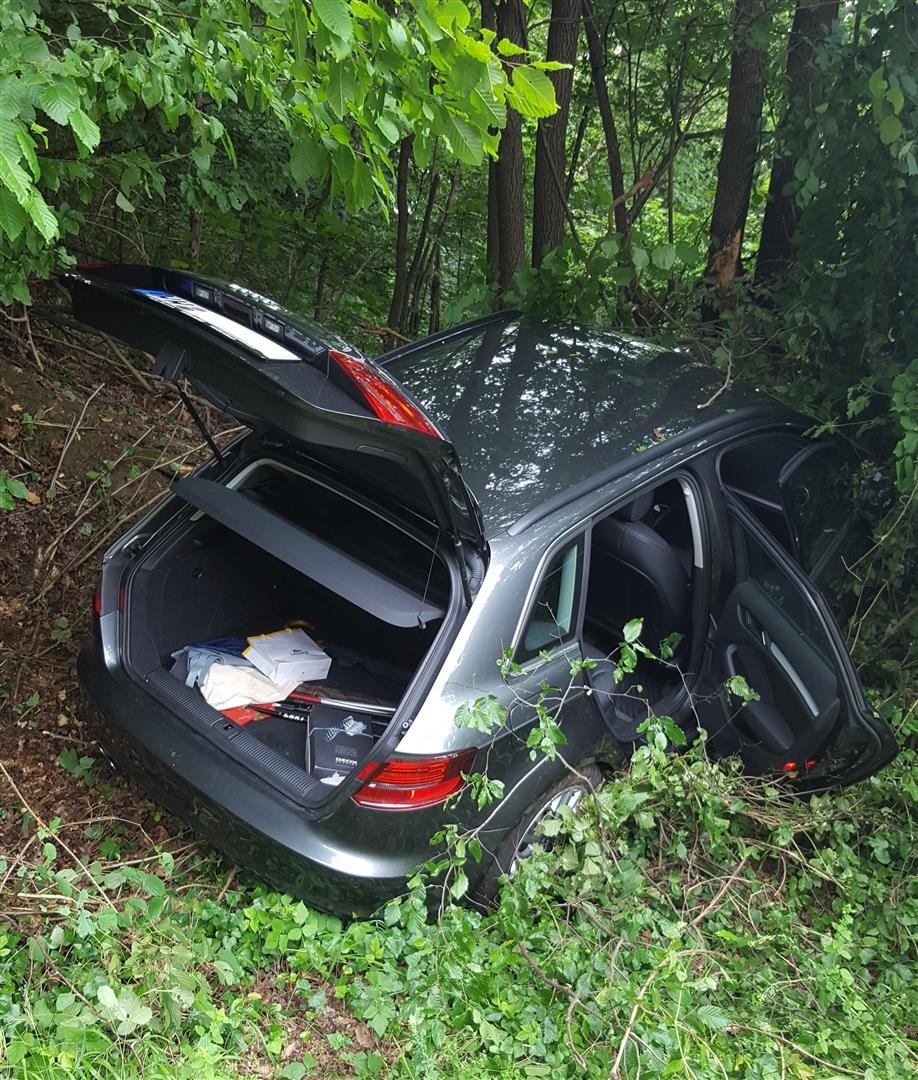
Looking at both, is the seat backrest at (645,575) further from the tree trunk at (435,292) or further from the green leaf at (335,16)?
the tree trunk at (435,292)

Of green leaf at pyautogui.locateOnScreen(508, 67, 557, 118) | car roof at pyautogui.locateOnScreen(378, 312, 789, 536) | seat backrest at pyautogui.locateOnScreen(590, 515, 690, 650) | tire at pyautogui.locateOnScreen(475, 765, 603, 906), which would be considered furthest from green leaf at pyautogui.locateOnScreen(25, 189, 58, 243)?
seat backrest at pyautogui.locateOnScreen(590, 515, 690, 650)

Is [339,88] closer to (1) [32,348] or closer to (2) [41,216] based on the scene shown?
(2) [41,216]

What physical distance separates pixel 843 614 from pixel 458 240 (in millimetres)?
5124

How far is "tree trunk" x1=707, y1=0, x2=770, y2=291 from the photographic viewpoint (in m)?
5.24

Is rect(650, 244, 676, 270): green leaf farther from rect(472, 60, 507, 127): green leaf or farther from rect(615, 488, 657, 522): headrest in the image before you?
rect(472, 60, 507, 127): green leaf

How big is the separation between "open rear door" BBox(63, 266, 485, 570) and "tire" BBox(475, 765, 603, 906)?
82 cm

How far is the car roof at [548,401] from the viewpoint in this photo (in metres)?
2.72

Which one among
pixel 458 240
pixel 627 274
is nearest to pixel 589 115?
pixel 458 240

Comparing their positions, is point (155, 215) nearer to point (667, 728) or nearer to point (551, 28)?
point (551, 28)

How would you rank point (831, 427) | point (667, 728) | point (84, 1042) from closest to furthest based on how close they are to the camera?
1. point (84, 1042)
2. point (667, 728)
3. point (831, 427)

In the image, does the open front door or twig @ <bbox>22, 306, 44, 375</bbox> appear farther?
twig @ <bbox>22, 306, 44, 375</bbox>

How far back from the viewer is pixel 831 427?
3.48 metres

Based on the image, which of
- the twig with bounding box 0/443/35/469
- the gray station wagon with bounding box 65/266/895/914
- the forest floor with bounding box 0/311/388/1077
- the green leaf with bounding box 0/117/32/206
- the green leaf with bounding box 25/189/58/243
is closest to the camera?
the green leaf with bounding box 0/117/32/206

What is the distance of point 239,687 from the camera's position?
2840mm
